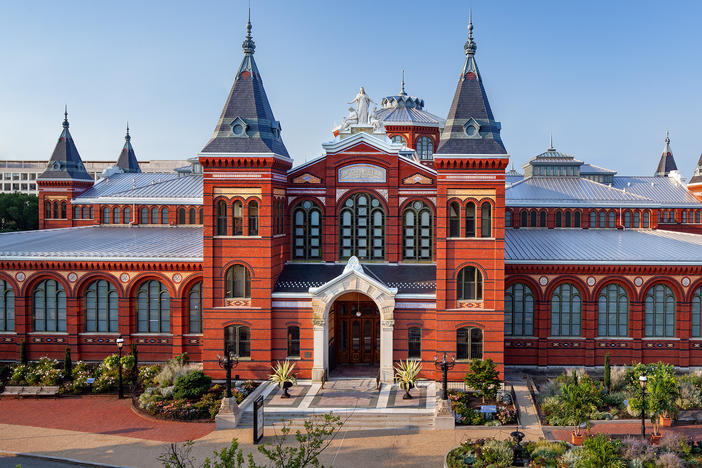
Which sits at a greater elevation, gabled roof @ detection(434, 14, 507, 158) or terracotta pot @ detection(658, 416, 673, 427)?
gabled roof @ detection(434, 14, 507, 158)

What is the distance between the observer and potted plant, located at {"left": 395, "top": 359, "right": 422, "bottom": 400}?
2758 centimetres

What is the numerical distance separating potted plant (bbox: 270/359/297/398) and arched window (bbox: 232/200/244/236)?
713cm

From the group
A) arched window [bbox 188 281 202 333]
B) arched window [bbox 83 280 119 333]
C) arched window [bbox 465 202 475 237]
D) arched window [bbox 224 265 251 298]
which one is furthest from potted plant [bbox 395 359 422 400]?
arched window [bbox 83 280 119 333]

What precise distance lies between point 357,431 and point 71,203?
1388 inches

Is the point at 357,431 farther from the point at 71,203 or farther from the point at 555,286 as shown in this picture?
the point at 71,203

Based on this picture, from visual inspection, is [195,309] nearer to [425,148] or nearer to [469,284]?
[469,284]

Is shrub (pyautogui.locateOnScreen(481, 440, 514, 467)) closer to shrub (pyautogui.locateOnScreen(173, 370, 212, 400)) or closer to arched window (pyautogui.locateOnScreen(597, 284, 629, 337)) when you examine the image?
shrub (pyautogui.locateOnScreen(173, 370, 212, 400))

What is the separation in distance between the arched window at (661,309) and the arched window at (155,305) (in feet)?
89.5

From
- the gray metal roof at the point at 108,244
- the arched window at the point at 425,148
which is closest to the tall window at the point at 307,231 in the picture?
the gray metal roof at the point at 108,244

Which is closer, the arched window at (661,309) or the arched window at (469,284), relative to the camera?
the arched window at (469,284)

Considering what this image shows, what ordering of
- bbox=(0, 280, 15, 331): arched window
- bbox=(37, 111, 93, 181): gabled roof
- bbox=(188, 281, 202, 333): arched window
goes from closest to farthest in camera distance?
bbox=(188, 281, 202, 333): arched window → bbox=(0, 280, 15, 331): arched window → bbox=(37, 111, 93, 181): gabled roof

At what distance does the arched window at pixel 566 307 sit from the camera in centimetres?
3319

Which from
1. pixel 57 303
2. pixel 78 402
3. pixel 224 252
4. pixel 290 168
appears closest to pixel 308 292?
pixel 224 252

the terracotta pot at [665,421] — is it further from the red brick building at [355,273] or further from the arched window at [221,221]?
the arched window at [221,221]
